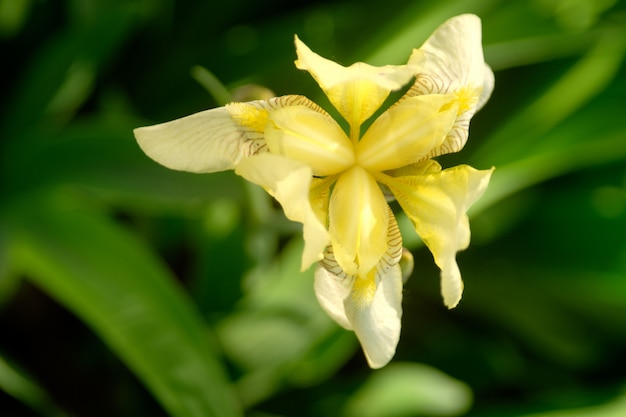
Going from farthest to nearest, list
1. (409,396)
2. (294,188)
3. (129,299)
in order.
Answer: (409,396)
(129,299)
(294,188)

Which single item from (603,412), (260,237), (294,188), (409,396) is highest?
(260,237)

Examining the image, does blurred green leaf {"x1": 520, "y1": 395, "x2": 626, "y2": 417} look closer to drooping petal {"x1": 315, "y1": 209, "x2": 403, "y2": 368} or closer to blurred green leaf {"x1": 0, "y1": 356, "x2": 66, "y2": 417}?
drooping petal {"x1": 315, "y1": 209, "x2": 403, "y2": 368}

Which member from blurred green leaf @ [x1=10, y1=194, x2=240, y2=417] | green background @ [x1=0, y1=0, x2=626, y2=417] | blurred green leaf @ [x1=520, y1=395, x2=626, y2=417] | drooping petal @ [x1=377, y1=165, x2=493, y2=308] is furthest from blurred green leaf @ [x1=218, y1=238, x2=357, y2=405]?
drooping petal @ [x1=377, y1=165, x2=493, y2=308]

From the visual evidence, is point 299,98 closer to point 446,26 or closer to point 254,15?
point 446,26

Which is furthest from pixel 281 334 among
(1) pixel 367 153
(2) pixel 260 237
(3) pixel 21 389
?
(1) pixel 367 153

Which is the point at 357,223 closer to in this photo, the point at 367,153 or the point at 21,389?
the point at 367,153

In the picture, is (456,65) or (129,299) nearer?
(456,65)

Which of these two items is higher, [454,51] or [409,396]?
[454,51]

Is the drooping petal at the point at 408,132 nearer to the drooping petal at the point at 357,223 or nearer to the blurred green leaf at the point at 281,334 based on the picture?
the drooping petal at the point at 357,223
